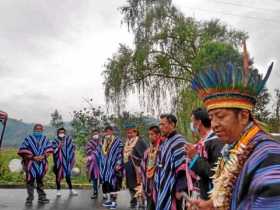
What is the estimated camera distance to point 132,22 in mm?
23859

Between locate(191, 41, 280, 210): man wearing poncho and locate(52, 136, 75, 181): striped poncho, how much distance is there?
11448mm

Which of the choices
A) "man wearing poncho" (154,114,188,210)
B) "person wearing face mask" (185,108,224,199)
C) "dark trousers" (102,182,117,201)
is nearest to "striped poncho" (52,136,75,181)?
"dark trousers" (102,182,117,201)

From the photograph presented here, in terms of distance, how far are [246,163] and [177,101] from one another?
63.8ft

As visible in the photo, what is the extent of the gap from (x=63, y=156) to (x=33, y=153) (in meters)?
1.90

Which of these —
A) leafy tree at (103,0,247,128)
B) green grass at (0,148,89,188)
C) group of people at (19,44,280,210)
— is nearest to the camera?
group of people at (19,44,280,210)

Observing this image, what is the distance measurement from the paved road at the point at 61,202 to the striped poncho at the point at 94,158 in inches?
26.6

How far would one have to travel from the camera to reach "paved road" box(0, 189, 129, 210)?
12.3 meters

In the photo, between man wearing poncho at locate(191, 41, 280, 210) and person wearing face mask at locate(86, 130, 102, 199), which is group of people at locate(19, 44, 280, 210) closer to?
man wearing poncho at locate(191, 41, 280, 210)

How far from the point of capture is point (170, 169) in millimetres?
6152

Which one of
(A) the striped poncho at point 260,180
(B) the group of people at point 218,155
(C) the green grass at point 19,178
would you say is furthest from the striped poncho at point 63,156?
(A) the striped poncho at point 260,180

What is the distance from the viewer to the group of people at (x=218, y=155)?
2.45m

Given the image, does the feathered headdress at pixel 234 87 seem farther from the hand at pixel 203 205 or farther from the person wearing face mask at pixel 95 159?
Answer: the person wearing face mask at pixel 95 159

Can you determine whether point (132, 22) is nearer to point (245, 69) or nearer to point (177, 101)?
point (177, 101)

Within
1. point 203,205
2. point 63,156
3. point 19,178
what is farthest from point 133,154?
point 203,205
